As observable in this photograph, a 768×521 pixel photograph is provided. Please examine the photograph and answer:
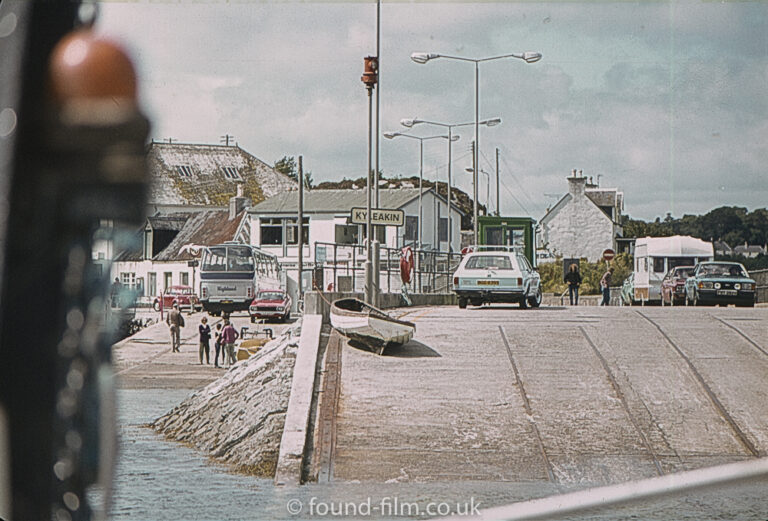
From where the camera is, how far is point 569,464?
23.0ft

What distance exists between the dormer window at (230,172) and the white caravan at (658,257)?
1637 cm

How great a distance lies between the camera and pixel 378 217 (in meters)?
11.5

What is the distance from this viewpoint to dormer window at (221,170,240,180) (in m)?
3.65

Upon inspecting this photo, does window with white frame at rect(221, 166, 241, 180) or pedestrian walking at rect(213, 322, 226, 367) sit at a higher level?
window with white frame at rect(221, 166, 241, 180)

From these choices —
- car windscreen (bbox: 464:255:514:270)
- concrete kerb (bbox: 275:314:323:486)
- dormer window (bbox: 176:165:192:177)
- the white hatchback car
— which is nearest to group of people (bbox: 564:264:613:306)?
the white hatchback car

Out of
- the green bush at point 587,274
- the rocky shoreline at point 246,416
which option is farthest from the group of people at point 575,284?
the rocky shoreline at point 246,416

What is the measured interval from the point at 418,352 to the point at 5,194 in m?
9.06

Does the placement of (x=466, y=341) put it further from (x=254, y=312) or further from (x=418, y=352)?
(x=254, y=312)

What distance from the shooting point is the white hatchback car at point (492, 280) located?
587 inches

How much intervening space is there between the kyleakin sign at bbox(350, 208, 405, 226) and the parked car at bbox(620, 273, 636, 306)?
1218cm

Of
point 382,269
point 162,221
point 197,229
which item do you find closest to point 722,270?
point 382,269

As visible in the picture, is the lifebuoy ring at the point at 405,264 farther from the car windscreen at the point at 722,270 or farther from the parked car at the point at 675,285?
the parked car at the point at 675,285

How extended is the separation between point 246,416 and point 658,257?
12.8 metres

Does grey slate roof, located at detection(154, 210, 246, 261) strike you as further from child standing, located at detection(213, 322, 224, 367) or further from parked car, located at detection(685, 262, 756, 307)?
child standing, located at detection(213, 322, 224, 367)
